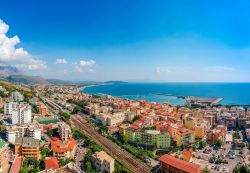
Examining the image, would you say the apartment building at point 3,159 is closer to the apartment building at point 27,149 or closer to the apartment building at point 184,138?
the apartment building at point 27,149

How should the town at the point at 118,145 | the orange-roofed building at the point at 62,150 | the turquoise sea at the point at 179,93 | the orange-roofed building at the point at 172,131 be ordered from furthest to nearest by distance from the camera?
the turquoise sea at the point at 179,93, the orange-roofed building at the point at 172,131, the orange-roofed building at the point at 62,150, the town at the point at 118,145

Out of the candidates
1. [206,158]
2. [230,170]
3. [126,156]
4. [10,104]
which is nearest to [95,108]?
[10,104]

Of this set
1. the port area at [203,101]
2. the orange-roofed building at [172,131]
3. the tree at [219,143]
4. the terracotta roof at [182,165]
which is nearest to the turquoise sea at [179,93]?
the port area at [203,101]

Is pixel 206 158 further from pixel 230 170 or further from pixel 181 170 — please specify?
pixel 181 170

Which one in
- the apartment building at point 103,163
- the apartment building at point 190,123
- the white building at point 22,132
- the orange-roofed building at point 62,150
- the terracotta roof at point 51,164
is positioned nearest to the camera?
the terracotta roof at point 51,164

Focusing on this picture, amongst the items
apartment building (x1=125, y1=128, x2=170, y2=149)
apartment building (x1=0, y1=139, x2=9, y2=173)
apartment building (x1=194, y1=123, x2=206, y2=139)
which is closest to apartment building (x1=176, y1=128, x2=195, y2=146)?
apartment building (x1=125, y1=128, x2=170, y2=149)

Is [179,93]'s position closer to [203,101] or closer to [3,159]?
[203,101]

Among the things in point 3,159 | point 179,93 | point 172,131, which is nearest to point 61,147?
point 3,159

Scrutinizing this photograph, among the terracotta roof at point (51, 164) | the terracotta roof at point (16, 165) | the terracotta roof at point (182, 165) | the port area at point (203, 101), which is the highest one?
the port area at point (203, 101)

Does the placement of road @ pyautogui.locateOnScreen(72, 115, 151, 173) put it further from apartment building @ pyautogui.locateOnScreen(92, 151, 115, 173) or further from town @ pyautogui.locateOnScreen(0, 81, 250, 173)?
apartment building @ pyautogui.locateOnScreen(92, 151, 115, 173)
